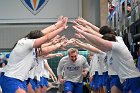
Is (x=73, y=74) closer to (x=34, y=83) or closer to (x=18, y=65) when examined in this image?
(x=34, y=83)

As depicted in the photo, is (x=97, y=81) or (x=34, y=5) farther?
(x=34, y=5)

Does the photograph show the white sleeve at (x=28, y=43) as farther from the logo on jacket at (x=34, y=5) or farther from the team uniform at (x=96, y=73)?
the logo on jacket at (x=34, y=5)

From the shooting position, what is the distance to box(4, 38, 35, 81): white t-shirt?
17.6ft

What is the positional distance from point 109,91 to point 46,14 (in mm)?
7022

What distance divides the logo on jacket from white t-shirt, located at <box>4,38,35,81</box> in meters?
7.83

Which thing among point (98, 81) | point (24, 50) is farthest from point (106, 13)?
point (24, 50)

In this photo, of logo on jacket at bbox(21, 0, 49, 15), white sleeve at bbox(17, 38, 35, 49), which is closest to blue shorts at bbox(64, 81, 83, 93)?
white sleeve at bbox(17, 38, 35, 49)

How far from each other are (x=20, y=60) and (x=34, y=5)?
807 cm

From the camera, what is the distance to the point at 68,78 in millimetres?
9367

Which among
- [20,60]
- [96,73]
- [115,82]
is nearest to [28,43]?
[20,60]

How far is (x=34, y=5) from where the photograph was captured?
521 inches

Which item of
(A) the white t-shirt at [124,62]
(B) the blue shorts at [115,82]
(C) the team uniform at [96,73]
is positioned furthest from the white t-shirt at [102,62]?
(A) the white t-shirt at [124,62]

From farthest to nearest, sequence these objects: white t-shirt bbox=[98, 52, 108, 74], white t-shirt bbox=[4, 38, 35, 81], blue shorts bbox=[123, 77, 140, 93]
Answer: white t-shirt bbox=[98, 52, 108, 74] → white t-shirt bbox=[4, 38, 35, 81] → blue shorts bbox=[123, 77, 140, 93]

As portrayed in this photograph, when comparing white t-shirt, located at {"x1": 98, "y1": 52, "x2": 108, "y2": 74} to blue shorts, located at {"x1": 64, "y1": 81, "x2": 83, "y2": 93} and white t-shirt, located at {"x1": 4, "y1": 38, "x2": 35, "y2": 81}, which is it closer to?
blue shorts, located at {"x1": 64, "y1": 81, "x2": 83, "y2": 93}
